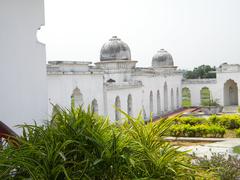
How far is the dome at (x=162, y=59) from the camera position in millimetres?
32188

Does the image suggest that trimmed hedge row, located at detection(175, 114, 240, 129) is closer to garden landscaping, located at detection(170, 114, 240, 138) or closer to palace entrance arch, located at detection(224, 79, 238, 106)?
garden landscaping, located at detection(170, 114, 240, 138)

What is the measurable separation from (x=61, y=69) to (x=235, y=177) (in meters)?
12.0

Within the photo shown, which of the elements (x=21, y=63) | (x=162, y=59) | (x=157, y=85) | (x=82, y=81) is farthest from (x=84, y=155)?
(x=162, y=59)

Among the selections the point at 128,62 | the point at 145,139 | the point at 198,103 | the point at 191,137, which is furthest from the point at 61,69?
the point at 198,103

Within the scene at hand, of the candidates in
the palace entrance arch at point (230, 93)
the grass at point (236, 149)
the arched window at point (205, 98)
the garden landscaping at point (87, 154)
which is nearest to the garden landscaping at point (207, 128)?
the grass at point (236, 149)

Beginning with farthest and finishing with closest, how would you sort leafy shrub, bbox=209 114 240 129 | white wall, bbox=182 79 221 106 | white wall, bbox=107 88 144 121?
white wall, bbox=182 79 221 106 < white wall, bbox=107 88 144 121 < leafy shrub, bbox=209 114 240 129

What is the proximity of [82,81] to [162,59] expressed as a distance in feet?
51.0

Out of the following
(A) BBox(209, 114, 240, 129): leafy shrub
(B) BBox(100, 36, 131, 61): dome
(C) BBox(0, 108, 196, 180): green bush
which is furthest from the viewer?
(B) BBox(100, 36, 131, 61): dome

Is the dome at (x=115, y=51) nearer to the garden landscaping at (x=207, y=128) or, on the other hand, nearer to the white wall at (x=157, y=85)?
the white wall at (x=157, y=85)

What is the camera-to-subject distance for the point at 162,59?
3212cm

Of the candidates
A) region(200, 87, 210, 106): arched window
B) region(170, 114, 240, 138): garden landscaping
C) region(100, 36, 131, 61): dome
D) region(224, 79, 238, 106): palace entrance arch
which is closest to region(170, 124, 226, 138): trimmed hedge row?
region(170, 114, 240, 138): garden landscaping

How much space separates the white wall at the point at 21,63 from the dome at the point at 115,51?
810 inches

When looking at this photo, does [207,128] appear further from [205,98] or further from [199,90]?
[205,98]

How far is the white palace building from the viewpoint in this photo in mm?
4285
